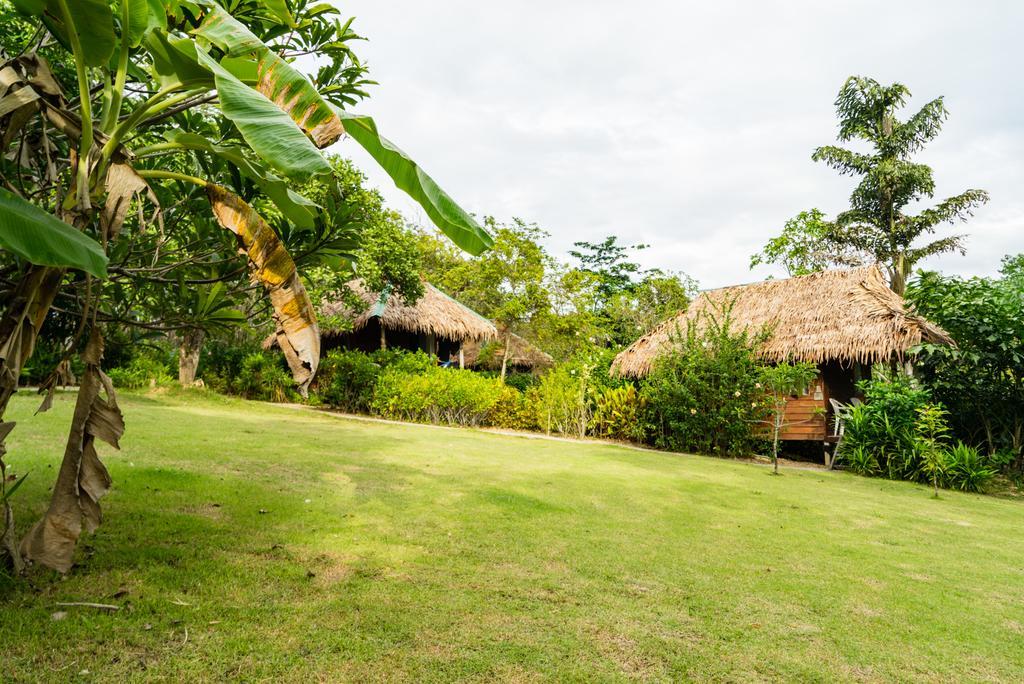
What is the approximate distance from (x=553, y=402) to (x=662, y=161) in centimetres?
693

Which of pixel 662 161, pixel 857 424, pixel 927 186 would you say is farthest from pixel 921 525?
pixel 927 186

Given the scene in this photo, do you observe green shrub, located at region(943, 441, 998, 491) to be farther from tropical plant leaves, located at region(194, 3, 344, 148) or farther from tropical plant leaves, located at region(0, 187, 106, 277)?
tropical plant leaves, located at region(0, 187, 106, 277)

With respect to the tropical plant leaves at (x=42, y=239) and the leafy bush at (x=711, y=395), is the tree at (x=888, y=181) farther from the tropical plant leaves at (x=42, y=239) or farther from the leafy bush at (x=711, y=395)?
the tropical plant leaves at (x=42, y=239)

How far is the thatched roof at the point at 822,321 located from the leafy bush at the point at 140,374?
12.1 metres

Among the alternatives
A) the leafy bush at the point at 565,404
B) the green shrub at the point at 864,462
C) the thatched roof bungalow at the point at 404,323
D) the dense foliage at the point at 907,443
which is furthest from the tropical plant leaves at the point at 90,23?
the thatched roof bungalow at the point at 404,323

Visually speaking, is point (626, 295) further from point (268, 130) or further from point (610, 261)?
point (268, 130)

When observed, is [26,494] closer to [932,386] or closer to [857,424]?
[857,424]

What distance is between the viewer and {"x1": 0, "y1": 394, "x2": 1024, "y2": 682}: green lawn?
7.04 feet

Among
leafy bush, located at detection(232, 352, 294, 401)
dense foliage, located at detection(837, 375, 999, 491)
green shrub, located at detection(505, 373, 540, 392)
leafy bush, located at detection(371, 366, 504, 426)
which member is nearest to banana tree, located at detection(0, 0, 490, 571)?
dense foliage, located at detection(837, 375, 999, 491)

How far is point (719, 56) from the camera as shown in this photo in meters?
7.97

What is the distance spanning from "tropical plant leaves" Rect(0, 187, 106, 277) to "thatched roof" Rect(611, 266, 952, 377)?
11402 millimetres

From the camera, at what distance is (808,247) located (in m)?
23.2

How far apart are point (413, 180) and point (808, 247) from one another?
81.9 feet

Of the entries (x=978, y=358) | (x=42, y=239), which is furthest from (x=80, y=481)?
(x=978, y=358)
